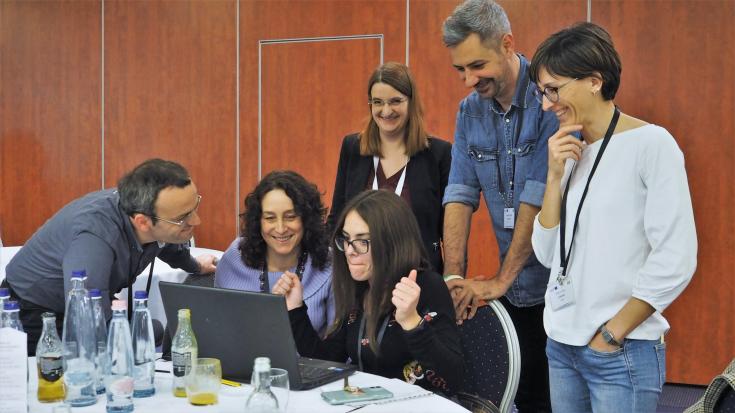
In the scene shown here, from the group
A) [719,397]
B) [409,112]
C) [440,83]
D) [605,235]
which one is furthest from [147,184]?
[440,83]

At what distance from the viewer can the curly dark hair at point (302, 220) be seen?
275 cm

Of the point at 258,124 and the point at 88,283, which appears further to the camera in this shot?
the point at 258,124

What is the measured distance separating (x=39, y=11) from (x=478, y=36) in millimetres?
4832

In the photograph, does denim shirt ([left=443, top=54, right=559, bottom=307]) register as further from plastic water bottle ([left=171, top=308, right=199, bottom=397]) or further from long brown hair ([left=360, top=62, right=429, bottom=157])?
plastic water bottle ([left=171, top=308, right=199, bottom=397])

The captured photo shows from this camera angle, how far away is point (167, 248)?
10.1ft

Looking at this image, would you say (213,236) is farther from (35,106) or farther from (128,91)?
(35,106)

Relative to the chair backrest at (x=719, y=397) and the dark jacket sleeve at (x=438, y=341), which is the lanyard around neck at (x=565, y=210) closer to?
the dark jacket sleeve at (x=438, y=341)

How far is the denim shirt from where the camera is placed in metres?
2.40

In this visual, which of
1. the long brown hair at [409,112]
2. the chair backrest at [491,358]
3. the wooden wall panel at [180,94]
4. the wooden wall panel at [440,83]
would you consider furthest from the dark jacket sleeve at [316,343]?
the wooden wall panel at [180,94]

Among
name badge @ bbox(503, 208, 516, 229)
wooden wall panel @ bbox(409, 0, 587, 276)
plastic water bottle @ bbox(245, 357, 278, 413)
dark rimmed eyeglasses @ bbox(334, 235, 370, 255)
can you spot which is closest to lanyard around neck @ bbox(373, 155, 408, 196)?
name badge @ bbox(503, 208, 516, 229)

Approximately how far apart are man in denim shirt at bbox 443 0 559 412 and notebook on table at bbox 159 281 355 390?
1.94 feet

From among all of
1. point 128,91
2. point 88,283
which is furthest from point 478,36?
point 128,91

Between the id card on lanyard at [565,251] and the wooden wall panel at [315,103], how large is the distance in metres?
3.33

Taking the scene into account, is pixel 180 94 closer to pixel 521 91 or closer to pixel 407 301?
pixel 521 91
